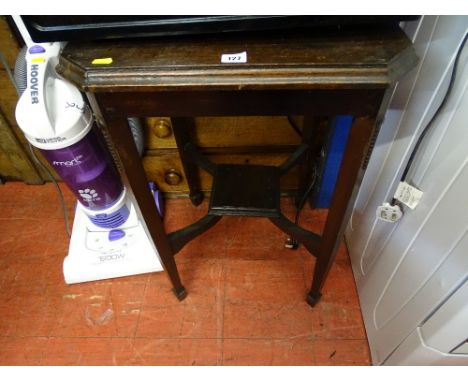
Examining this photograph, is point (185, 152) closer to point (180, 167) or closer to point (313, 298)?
point (180, 167)

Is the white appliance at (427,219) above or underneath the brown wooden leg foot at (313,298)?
above

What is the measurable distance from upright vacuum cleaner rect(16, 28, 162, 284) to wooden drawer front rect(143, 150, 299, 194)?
183 mm

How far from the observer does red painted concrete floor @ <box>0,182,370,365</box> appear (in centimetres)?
89

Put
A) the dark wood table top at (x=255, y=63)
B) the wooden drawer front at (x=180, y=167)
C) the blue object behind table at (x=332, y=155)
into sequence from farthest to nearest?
1. the wooden drawer front at (x=180, y=167)
2. the blue object behind table at (x=332, y=155)
3. the dark wood table top at (x=255, y=63)

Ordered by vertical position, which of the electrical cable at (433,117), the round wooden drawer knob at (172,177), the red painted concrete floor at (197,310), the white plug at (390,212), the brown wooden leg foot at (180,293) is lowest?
the red painted concrete floor at (197,310)

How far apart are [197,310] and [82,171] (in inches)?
20.4

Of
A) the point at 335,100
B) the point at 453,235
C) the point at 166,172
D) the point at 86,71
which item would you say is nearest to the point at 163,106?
the point at 86,71

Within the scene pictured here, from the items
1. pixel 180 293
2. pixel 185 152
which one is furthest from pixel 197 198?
pixel 180 293

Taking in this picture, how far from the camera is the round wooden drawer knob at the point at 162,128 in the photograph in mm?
950

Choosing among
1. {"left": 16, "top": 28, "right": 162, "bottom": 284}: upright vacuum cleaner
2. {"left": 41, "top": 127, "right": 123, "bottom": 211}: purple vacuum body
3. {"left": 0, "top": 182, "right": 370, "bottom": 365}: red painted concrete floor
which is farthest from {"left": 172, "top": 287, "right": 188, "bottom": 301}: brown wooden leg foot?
{"left": 41, "top": 127, "right": 123, "bottom": 211}: purple vacuum body

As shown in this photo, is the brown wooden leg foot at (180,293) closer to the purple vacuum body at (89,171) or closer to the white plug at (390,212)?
the purple vacuum body at (89,171)

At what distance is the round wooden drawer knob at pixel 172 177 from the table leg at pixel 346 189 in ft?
1.91

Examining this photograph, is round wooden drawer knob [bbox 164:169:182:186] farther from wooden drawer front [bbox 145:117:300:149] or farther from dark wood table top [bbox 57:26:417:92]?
dark wood table top [bbox 57:26:417:92]

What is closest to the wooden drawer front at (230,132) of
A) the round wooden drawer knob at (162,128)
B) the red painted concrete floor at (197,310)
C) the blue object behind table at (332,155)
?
the round wooden drawer knob at (162,128)
